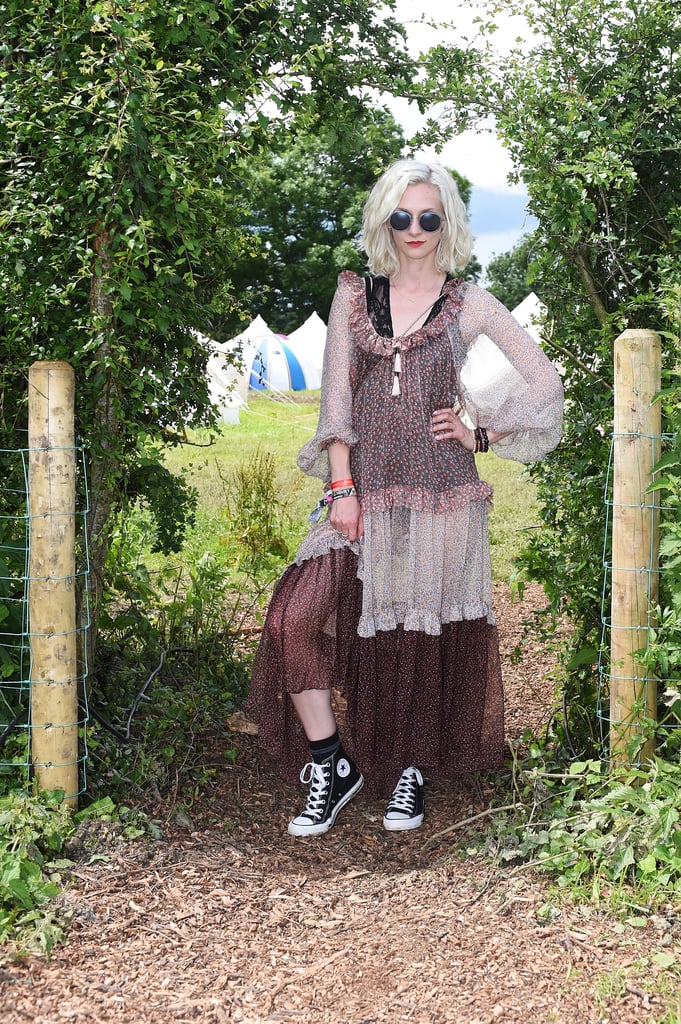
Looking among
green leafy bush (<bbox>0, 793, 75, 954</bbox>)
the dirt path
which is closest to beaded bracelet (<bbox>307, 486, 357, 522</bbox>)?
the dirt path

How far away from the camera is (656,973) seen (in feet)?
8.47

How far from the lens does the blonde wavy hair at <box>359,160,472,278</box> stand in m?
3.42

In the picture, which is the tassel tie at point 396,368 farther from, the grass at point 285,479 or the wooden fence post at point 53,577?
the wooden fence post at point 53,577

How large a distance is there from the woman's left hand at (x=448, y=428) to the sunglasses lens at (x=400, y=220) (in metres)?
0.60

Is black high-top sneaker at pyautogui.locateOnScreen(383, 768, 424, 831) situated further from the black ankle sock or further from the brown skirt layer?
the black ankle sock

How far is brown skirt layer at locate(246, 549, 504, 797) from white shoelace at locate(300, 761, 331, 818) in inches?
8.1

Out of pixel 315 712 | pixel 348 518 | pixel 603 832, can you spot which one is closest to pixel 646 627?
pixel 603 832

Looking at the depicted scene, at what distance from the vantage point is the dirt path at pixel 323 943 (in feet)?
8.34

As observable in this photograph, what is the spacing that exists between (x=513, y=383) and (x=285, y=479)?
7.52m

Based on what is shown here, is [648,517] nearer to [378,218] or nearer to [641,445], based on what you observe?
[641,445]

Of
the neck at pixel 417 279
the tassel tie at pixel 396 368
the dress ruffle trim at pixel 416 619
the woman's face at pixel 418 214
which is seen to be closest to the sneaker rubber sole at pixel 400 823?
the dress ruffle trim at pixel 416 619

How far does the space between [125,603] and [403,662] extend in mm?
2793

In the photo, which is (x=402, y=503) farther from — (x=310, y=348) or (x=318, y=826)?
(x=310, y=348)

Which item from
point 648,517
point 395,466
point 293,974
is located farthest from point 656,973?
point 395,466
